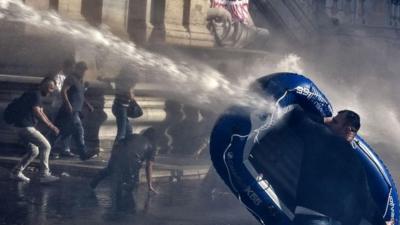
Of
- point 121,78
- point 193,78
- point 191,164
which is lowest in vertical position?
point 191,164

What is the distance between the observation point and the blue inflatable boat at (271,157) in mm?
6980

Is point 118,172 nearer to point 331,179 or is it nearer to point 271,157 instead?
point 271,157

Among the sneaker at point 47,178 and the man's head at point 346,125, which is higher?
the man's head at point 346,125

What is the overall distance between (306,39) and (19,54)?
46.1 ft

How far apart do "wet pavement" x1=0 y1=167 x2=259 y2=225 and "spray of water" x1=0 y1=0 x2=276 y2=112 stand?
4.76ft

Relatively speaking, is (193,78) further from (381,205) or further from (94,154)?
(94,154)

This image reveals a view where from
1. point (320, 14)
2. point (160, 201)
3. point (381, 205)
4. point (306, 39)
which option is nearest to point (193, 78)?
point (160, 201)

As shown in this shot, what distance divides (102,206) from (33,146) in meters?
2.07

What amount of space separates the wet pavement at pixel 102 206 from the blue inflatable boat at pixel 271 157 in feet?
12.1

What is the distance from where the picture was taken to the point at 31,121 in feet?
42.8

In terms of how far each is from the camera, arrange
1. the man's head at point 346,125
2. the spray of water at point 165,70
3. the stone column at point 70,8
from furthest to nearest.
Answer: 1. the stone column at point 70,8
2. the spray of water at point 165,70
3. the man's head at point 346,125

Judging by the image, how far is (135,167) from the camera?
41.4 ft

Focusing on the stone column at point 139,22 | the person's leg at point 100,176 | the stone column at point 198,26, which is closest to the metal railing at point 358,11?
the stone column at point 198,26

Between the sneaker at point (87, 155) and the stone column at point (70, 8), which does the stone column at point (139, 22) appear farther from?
the sneaker at point (87, 155)
